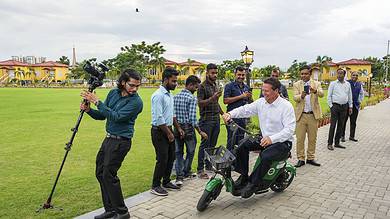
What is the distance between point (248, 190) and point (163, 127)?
1424 mm

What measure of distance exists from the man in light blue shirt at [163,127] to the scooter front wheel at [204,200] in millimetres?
794

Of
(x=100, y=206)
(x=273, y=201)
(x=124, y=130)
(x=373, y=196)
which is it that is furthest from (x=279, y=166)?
(x=100, y=206)

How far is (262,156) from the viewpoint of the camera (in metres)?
4.55

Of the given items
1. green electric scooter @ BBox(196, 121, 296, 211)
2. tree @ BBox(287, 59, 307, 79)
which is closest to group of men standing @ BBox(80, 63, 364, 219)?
green electric scooter @ BBox(196, 121, 296, 211)

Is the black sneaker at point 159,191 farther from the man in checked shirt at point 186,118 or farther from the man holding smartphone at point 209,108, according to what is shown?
the man holding smartphone at point 209,108

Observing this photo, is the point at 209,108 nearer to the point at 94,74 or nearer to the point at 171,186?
the point at 171,186

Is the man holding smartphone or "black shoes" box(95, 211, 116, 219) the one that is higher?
the man holding smartphone

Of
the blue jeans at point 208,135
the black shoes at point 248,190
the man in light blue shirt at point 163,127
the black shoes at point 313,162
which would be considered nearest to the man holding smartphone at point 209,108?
the blue jeans at point 208,135

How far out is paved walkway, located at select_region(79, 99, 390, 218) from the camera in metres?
4.36

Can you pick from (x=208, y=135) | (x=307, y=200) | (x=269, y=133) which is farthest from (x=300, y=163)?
(x=269, y=133)

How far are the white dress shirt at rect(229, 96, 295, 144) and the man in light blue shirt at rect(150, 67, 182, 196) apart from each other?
3.01 feet

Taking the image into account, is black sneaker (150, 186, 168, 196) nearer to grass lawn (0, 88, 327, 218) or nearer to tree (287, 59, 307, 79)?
grass lawn (0, 88, 327, 218)

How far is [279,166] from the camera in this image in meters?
4.75

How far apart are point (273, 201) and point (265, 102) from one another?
1391mm
